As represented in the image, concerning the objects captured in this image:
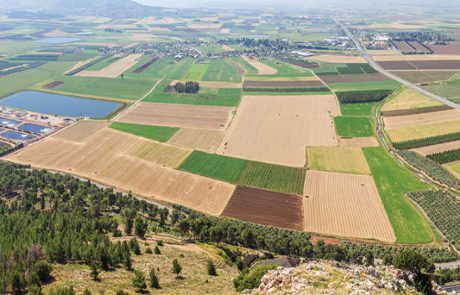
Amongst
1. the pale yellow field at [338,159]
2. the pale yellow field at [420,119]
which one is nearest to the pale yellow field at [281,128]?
the pale yellow field at [338,159]

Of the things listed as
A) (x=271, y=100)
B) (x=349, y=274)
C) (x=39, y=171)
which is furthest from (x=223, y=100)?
(x=349, y=274)

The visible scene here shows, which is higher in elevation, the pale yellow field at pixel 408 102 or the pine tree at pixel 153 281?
the pale yellow field at pixel 408 102

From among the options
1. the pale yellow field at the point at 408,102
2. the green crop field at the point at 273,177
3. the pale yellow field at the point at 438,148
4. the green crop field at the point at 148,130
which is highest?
the pale yellow field at the point at 408,102

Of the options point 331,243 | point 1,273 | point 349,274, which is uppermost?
point 349,274

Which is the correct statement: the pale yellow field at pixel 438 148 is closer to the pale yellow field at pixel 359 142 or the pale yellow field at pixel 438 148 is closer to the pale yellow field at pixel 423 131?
the pale yellow field at pixel 423 131

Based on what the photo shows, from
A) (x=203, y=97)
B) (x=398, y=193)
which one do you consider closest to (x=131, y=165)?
(x=203, y=97)

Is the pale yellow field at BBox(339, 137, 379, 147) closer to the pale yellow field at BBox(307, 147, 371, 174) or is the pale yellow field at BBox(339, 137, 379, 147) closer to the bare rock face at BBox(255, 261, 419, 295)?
the pale yellow field at BBox(307, 147, 371, 174)

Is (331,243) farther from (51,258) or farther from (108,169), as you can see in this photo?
(108,169)
